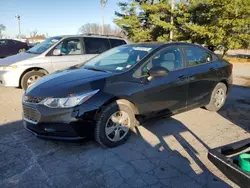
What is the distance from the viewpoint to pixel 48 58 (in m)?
6.37

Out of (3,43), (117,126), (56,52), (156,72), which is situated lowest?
(117,126)

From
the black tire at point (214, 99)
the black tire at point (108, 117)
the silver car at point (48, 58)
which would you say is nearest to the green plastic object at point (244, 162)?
the black tire at point (108, 117)

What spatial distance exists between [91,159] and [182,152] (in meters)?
1.32

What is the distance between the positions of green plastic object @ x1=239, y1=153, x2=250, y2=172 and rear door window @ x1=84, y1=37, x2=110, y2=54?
6.08 metres

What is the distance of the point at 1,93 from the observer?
636 cm

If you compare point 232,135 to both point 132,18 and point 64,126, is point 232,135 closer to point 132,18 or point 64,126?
point 64,126

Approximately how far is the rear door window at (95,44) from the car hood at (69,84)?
3.79 m

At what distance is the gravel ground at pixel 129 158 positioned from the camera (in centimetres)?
252

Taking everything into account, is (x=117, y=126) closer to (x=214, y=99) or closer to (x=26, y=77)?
(x=214, y=99)

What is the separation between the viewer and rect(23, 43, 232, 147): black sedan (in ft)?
9.45

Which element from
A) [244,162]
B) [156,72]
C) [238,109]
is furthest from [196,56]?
[244,162]

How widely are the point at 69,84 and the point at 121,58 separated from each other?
4.08 feet

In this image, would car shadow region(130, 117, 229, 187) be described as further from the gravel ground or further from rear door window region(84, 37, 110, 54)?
rear door window region(84, 37, 110, 54)

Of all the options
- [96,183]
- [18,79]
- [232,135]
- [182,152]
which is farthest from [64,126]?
[18,79]
